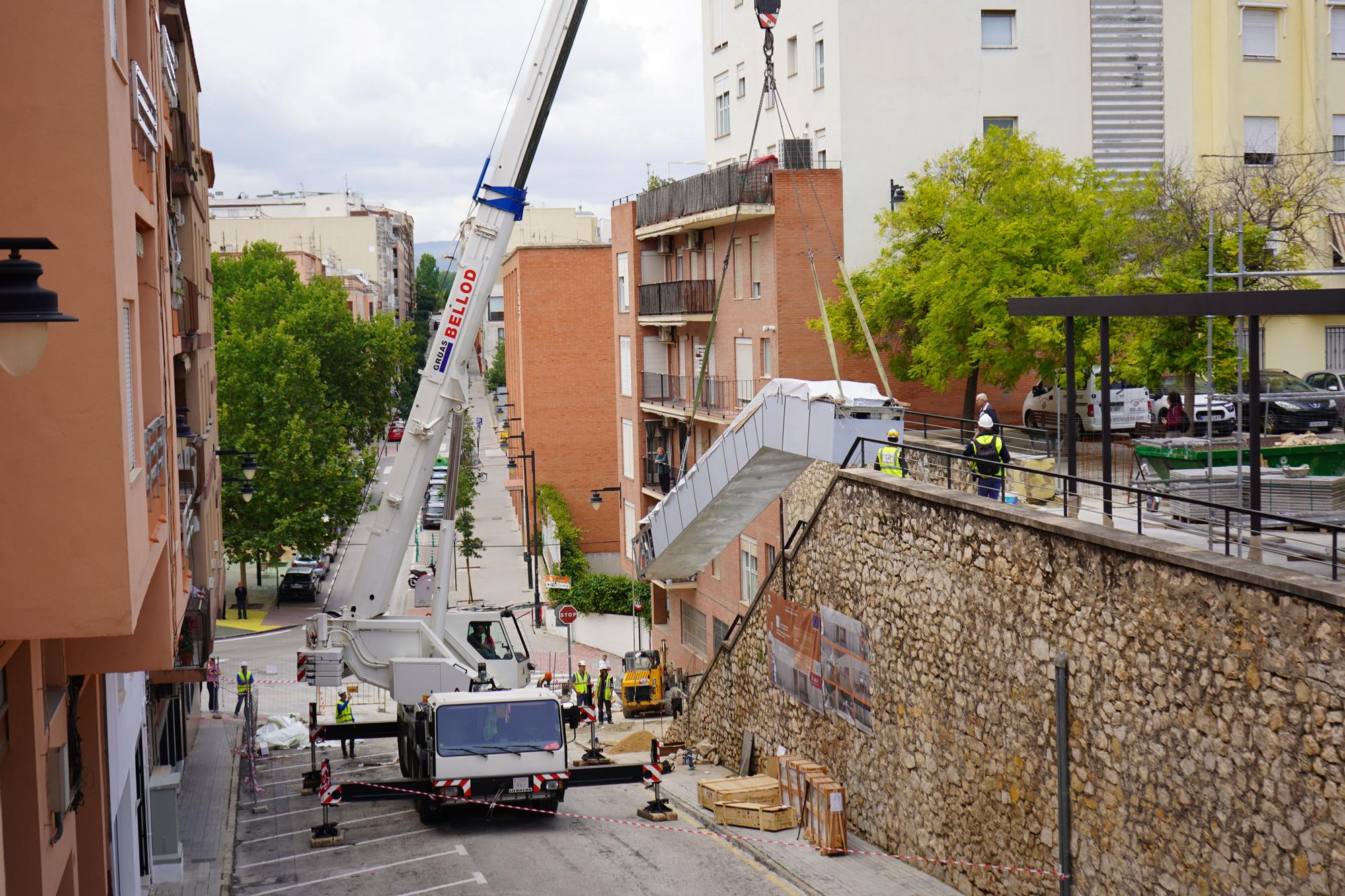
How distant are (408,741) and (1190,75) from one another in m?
26.7

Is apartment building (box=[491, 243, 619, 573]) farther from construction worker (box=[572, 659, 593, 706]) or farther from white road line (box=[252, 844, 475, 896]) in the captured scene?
white road line (box=[252, 844, 475, 896])

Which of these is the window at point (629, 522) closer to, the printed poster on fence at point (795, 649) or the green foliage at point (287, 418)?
the green foliage at point (287, 418)

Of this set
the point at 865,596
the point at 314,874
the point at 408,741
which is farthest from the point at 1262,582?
the point at 408,741

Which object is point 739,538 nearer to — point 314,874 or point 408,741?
point 408,741

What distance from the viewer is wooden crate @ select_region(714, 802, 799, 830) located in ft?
66.2

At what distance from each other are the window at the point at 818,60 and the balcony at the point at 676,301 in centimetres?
604

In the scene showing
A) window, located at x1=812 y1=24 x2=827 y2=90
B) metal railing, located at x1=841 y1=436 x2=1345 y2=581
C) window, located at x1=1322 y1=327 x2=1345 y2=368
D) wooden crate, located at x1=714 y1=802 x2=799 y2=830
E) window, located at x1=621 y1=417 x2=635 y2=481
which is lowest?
wooden crate, located at x1=714 y1=802 x2=799 y2=830

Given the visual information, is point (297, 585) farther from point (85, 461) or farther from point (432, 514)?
point (85, 461)

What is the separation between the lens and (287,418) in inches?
2072

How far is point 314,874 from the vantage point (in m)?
18.5

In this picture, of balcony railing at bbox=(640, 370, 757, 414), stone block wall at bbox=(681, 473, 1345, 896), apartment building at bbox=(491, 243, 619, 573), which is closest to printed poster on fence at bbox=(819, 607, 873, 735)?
stone block wall at bbox=(681, 473, 1345, 896)

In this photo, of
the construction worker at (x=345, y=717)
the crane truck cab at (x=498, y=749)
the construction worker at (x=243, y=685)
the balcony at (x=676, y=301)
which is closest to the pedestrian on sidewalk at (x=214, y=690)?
the construction worker at (x=243, y=685)

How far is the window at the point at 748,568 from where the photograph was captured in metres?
34.9

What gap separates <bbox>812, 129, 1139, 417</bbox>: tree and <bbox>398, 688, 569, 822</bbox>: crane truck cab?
12.3m
